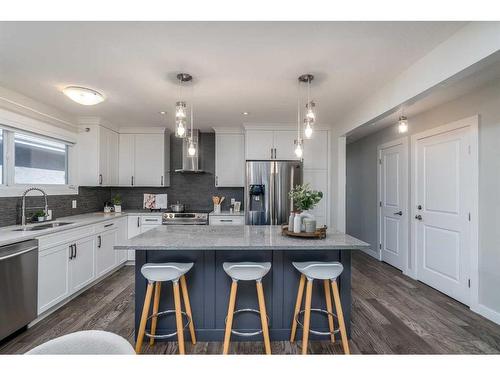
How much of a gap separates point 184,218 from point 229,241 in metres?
2.29

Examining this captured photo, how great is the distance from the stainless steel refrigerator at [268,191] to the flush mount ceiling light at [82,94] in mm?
2125

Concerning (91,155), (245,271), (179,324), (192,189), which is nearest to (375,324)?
(245,271)

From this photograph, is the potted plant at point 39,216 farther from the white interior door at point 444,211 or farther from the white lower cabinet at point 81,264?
the white interior door at point 444,211

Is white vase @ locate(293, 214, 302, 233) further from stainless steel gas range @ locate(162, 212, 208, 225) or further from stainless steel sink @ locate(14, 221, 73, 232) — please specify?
stainless steel sink @ locate(14, 221, 73, 232)

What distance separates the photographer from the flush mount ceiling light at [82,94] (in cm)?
251

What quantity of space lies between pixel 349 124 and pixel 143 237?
2.90 metres

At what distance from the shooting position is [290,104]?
3.17 m

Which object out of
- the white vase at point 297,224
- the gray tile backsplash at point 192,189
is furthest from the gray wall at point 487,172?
the gray tile backsplash at point 192,189

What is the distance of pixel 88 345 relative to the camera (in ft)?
2.85

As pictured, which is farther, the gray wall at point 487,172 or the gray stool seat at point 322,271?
the gray wall at point 487,172

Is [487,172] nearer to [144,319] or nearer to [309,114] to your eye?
[309,114]

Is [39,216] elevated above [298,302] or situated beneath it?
elevated above

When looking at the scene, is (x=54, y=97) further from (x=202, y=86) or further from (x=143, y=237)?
(x=143, y=237)

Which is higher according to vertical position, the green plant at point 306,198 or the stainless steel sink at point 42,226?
the green plant at point 306,198
